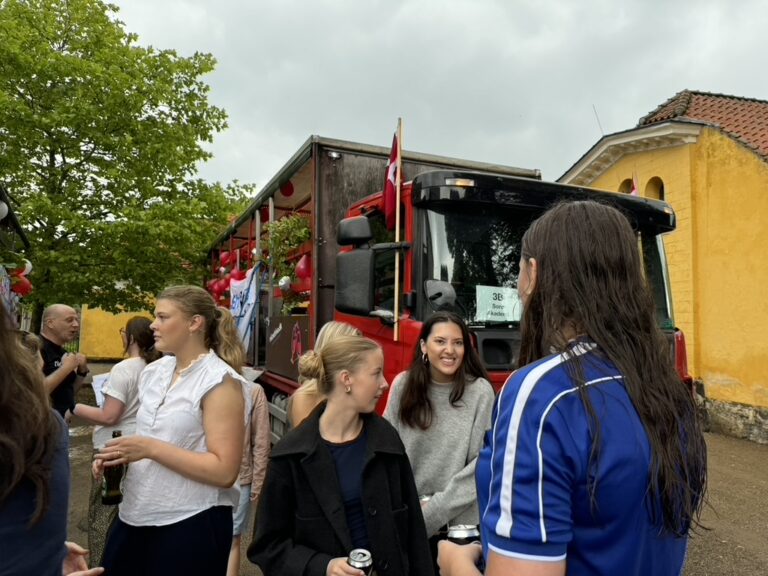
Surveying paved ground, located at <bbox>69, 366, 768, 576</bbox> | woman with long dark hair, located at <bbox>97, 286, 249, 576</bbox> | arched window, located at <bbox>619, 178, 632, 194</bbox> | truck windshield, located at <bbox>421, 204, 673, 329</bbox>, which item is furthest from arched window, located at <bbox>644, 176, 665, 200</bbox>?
woman with long dark hair, located at <bbox>97, 286, 249, 576</bbox>

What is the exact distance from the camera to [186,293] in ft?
8.61

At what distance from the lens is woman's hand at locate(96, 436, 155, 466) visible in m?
2.07

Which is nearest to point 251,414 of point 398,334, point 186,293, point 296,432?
point 398,334

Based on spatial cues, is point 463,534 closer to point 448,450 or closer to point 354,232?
point 448,450

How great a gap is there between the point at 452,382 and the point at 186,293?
4.56 feet

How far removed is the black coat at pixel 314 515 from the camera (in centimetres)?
199

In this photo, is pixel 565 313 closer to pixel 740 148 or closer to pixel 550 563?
pixel 550 563

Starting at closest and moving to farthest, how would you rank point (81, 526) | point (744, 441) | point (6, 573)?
point (6, 573)
point (81, 526)
point (744, 441)

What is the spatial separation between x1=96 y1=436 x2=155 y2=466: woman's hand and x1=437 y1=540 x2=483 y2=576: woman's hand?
1257mm

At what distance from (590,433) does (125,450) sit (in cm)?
168

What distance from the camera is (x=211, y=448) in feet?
7.41

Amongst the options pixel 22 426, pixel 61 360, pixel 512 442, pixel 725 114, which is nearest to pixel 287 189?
pixel 61 360

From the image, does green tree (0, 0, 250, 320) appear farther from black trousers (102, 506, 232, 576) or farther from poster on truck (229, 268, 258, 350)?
black trousers (102, 506, 232, 576)

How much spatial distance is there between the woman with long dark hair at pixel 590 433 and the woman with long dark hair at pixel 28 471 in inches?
36.1
